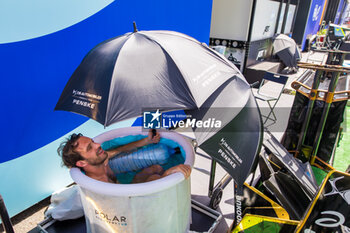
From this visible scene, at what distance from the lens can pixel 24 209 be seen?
271 centimetres

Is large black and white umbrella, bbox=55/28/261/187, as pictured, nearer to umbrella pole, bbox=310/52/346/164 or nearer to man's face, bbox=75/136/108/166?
man's face, bbox=75/136/108/166

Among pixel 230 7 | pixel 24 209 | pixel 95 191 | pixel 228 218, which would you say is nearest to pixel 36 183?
pixel 24 209

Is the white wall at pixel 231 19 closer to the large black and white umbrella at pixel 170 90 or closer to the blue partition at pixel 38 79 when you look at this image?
the blue partition at pixel 38 79

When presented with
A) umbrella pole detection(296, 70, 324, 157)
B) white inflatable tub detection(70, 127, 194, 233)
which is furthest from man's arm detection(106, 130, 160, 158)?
umbrella pole detection(296, 70, 324, 157)

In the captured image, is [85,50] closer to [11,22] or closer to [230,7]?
[11,22]

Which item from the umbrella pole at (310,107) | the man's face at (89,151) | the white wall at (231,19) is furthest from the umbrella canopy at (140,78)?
the white wall at (231,19)

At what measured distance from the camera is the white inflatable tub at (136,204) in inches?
67.1

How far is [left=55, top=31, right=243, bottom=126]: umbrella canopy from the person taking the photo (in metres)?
1.65

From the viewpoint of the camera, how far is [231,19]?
7672 millimetres

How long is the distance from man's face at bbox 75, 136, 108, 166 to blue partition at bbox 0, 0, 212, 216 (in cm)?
95

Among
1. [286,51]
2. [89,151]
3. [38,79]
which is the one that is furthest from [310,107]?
[286,51]

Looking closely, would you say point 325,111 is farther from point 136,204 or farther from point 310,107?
point 136,204

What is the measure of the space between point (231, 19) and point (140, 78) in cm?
694

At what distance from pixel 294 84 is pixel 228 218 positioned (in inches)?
80.4
